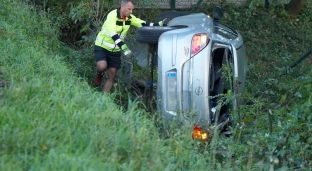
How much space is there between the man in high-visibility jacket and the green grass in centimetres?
51

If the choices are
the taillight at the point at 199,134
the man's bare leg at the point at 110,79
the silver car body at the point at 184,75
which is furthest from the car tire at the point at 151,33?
the taillight at the point at 199,134

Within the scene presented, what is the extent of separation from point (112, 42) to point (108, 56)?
25 centimetres

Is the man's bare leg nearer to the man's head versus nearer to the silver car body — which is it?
the man's head

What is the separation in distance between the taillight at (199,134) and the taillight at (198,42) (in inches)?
42.8

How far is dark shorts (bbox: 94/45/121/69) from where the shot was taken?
10.5 m

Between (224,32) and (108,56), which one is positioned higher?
(224,32)

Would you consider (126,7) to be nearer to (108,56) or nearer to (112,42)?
(112,42)

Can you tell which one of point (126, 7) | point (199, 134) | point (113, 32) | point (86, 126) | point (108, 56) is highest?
point (126, 7)

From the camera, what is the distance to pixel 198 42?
28.9ft

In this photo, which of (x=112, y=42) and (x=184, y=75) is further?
(x=112, y=42)

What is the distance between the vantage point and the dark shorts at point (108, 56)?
10.5 metres

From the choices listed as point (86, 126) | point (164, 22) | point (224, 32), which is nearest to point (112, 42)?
point (164, 22)

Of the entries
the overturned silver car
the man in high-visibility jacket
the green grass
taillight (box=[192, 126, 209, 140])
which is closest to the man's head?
the man in high-visibility jacket

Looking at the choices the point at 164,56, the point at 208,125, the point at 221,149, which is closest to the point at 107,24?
the point at 164,56
